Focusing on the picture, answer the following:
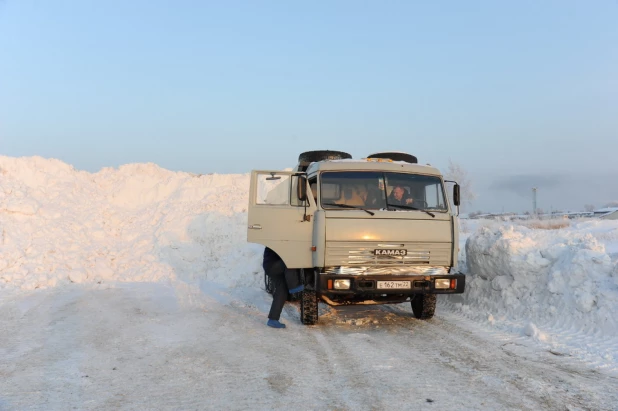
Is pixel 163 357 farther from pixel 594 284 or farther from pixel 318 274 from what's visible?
pixel 594 284

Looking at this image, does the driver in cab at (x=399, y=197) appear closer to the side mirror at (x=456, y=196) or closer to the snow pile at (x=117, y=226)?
the side mirror at (x=456, y=196)

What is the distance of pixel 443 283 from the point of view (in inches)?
276

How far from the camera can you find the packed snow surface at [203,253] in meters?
6.89

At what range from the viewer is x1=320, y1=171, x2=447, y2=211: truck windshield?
7.35 meters

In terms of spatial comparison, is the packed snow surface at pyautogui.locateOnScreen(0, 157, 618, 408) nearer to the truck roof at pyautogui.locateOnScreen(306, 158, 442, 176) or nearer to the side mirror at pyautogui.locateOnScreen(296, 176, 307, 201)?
the truck roof at pyautogui.locateOnScreen(306, 158, 442, 176)

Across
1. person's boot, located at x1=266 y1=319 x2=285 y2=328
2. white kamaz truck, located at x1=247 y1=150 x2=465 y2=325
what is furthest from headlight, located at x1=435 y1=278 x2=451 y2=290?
person's boot, located at x1=266 y1=319 x2=285 y2=328

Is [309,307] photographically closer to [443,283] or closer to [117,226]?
[443,283]

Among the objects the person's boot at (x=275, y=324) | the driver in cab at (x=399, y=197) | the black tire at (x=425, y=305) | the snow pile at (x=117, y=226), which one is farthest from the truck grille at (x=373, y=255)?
the snow pile at (x=117, y=226)

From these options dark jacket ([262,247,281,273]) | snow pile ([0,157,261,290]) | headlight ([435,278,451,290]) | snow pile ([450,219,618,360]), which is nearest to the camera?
snow pile ([450,219,618,360])

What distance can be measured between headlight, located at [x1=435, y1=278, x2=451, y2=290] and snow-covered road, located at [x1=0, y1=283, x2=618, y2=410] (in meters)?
0.68

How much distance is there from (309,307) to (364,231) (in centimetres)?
158

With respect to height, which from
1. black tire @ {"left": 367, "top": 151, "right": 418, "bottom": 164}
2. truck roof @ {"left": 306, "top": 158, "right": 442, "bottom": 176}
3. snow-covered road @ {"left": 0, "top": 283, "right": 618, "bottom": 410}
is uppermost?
black tire @ {"left": 367, "top": 151, "right": 418, "bottom": 164}

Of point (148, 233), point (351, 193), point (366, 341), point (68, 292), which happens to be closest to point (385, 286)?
point (366, 341)

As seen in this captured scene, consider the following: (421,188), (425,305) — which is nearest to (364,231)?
(421,188)
